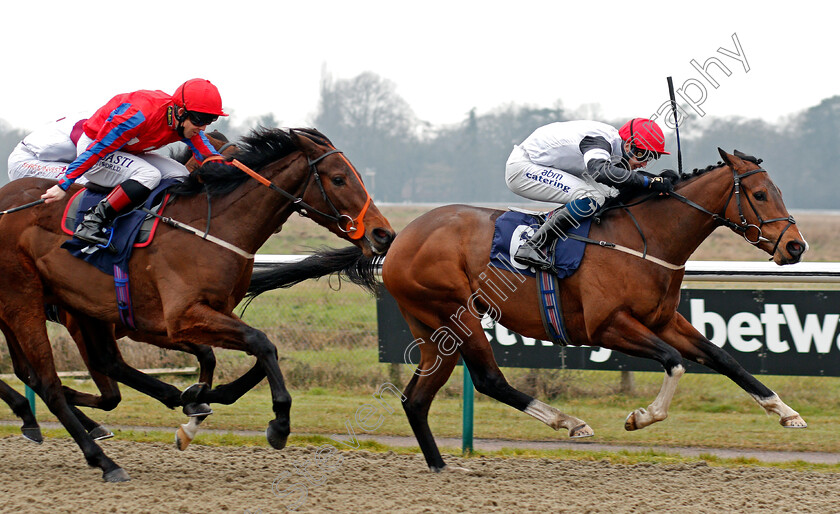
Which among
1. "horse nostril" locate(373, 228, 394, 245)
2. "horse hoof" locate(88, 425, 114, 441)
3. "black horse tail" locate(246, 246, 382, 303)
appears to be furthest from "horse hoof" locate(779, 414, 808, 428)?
"horse hoof" locate(88, 425, 114, 441)

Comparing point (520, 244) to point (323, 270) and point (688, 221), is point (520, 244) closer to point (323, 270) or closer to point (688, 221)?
point (688, 221)

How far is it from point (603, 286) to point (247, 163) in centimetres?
209

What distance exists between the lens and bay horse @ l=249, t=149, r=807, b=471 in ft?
15.0

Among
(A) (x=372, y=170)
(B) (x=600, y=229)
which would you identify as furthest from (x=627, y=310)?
(A) (x=372, y=170)

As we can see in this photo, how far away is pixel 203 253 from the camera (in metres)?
4.50

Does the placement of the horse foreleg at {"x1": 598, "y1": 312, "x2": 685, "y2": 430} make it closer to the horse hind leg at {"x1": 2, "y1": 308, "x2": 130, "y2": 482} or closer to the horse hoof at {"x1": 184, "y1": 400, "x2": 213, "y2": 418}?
the horse hoof at {"x1": 184, "y1": 400, "x2": 213, "y2": 418}

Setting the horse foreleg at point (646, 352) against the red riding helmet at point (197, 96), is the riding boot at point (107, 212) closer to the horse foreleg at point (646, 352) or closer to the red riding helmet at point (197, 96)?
the red riding helmet at point (197, 96)

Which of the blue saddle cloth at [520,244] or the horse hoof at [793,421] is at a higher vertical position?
the blue saddle cloth at [520,244]

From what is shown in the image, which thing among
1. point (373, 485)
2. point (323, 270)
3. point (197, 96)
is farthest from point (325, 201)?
point (373, 485)

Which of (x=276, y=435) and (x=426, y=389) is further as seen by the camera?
(x=426, y=389)

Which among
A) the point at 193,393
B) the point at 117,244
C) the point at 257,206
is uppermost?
the point at 257,206

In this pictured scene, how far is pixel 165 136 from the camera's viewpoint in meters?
4.77

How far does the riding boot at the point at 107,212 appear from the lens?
4.56 metres

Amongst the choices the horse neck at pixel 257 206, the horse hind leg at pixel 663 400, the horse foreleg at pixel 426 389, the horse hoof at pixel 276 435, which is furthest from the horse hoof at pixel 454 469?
the horse neck at pixel 257 206
